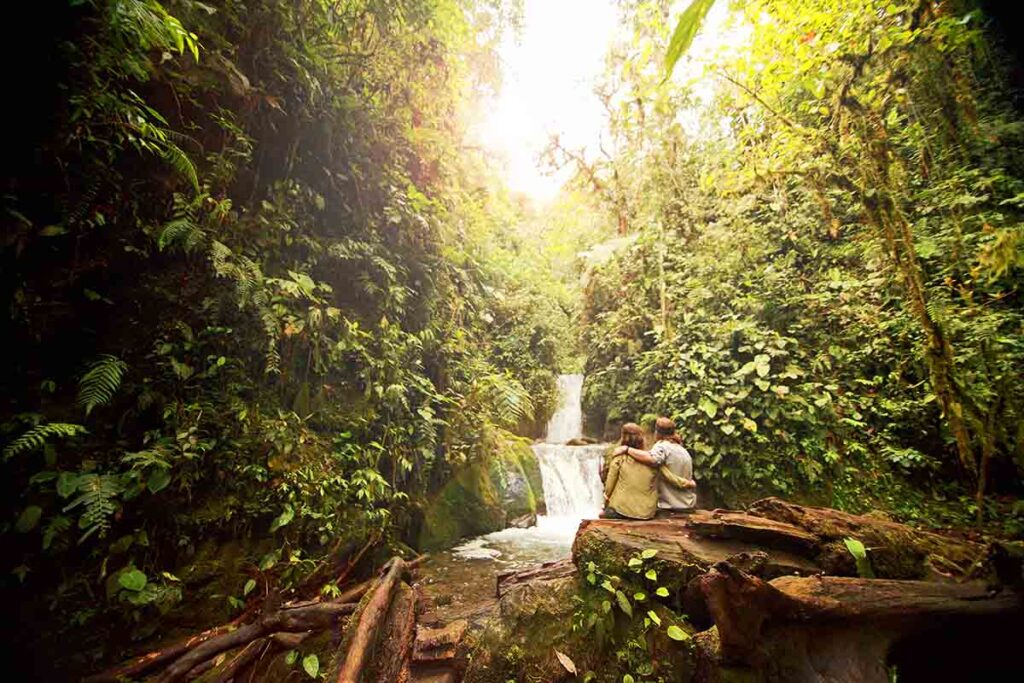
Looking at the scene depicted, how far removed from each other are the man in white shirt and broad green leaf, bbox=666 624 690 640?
64.6 inches

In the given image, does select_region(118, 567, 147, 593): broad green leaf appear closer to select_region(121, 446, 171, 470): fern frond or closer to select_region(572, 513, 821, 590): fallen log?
select_region(121, 446, 171, 470): fern frond

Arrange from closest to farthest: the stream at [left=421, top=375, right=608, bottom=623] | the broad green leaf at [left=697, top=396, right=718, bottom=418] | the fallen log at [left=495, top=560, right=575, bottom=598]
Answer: the fallen log at [left=495, top=560, right=575, bottom=598] < the stream at [left=421, top=375, right=608, bottom=623] < the broad green leaf at [left=697, top=396, right=718, bottom=418]

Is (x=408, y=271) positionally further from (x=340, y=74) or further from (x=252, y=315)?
(x=340, y=74)

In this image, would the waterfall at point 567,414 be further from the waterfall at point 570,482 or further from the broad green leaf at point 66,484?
the broad green leaf at point 66,484

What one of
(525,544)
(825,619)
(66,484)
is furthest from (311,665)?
(525,544)

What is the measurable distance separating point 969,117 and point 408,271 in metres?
9.86

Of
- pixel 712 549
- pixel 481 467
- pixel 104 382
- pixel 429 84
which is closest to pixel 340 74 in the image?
pixel 429 84

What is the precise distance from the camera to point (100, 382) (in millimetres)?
2842

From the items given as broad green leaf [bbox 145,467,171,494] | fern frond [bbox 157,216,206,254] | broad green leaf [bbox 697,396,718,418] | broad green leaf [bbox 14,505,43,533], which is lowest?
broad green leaf [bbox 14,505,43,533]

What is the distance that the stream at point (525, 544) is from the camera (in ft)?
14.5

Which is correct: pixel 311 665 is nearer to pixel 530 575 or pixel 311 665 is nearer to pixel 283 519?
pixel 283 519

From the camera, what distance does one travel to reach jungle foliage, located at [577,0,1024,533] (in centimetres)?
529

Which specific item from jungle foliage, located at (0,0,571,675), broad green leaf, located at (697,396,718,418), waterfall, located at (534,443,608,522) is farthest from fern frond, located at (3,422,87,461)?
broad green leaf, located at (697,396,718,418)

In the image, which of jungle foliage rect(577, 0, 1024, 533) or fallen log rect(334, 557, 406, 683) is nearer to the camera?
fallen log rect(334, 557, 406, 683)
